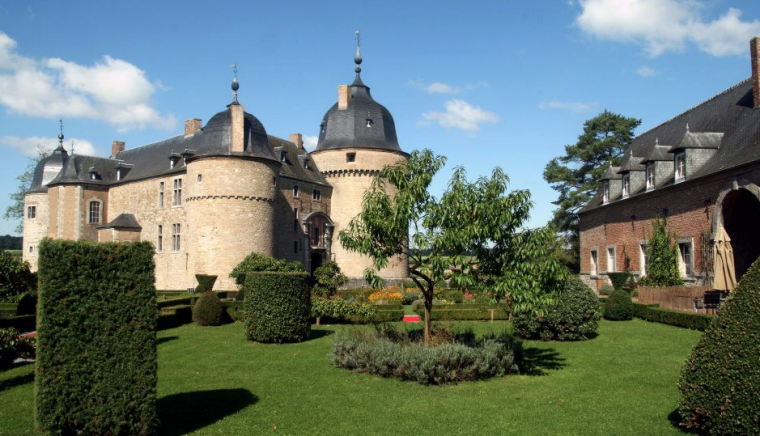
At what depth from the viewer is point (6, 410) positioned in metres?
8.29

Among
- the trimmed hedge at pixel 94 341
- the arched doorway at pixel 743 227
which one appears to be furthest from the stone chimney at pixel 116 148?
the trimmed hedge at pixel 94 341

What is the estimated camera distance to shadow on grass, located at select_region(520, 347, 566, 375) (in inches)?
427

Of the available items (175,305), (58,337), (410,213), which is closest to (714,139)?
(410,213)

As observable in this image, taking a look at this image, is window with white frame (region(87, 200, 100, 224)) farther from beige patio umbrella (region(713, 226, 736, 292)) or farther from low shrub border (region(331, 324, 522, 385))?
beige patio umbrella (region(713, 226, 736, 292))

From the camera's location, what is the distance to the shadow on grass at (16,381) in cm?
1006

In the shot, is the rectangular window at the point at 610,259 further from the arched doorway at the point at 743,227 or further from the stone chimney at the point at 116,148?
the stone chimney at the point at 116,148

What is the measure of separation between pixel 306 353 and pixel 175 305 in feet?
34.6

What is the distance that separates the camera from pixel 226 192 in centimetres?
3291

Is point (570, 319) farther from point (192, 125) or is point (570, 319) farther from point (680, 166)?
point (192, 125)

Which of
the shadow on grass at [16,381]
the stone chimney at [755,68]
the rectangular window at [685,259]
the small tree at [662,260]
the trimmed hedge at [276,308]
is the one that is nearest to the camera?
the shadow on grass at [16,381]

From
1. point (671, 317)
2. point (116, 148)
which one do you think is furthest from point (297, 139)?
point (671, 317)

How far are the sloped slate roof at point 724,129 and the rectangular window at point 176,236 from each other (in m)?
28.2

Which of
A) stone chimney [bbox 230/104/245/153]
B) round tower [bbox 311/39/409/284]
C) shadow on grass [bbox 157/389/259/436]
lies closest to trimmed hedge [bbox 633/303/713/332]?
shadow on grass [bbox 157/389/259/436]

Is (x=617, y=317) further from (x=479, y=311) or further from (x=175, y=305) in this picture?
(x=175, y=305)
